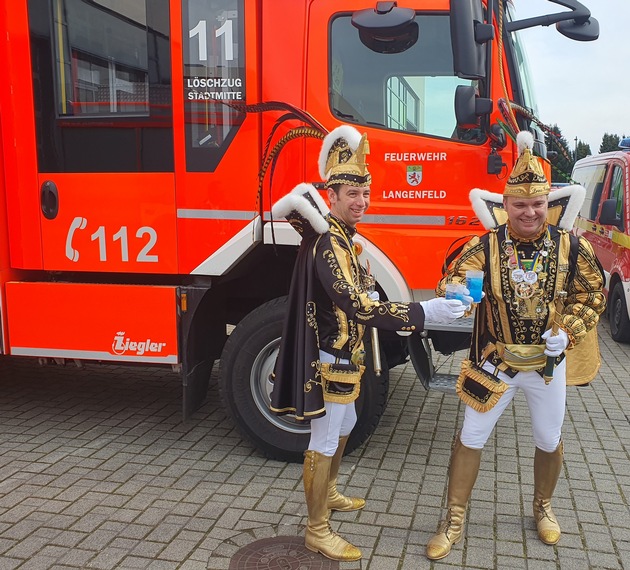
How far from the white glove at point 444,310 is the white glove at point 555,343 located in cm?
48

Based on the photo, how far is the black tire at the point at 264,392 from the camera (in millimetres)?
4023

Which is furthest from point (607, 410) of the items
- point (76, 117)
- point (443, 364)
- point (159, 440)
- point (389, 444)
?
point (76, 117)

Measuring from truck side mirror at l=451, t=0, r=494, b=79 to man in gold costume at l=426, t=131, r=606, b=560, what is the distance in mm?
543

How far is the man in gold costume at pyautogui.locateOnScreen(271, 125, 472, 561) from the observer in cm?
275

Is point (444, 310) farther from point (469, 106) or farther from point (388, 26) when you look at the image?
point (388, 26)

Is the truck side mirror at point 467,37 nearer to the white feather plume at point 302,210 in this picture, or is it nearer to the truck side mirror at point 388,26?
the truck side mirror at point 388,26

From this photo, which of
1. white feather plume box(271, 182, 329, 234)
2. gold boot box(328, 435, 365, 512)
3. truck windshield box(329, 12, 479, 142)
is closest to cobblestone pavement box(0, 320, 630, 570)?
gold boot box(328, 435, 365, 512)

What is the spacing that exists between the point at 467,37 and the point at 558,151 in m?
1.63

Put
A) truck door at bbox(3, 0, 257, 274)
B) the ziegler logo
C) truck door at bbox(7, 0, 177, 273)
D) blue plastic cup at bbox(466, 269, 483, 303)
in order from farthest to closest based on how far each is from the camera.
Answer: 1. the ziegler logo
2. truck door at bbox(7, 0, 177, 273)
3. truck door at bbox(3, 0, 257, 274)
4. blue plastic cup at bbox(466, 269, 483, 303)

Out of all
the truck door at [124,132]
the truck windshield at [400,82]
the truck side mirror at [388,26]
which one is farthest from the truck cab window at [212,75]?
the truck side mirror at [388,26]

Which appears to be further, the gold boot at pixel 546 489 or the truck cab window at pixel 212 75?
the truck cab window at pixel 212 75

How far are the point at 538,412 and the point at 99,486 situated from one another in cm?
257

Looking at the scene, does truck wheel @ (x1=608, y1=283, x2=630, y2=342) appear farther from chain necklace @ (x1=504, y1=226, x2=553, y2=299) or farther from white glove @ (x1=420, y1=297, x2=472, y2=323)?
white glove @ (x1=420, y1=297, x2=472, y2=323)

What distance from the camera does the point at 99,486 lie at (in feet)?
12.6
